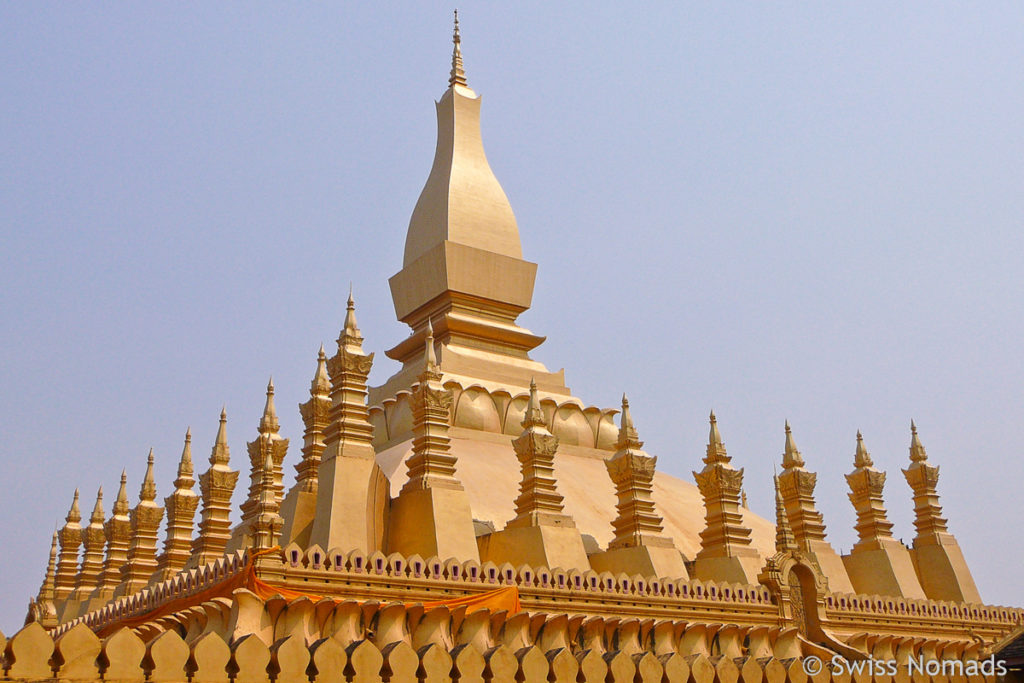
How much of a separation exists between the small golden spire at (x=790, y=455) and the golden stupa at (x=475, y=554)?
2.0 inches

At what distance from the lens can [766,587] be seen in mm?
16234

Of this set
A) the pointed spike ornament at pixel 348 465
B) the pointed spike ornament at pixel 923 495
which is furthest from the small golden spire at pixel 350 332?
the pointed spike ornament at pixel 923 495

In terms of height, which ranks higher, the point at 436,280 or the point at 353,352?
the point at 436,280

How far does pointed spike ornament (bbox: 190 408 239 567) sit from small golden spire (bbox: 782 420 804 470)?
10.9 metres

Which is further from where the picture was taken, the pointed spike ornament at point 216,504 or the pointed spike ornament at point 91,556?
the pointed spike ornament at point 91,556

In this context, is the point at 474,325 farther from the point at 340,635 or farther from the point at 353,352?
the point at 340,635

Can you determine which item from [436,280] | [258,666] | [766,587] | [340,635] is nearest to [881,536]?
[766,587]

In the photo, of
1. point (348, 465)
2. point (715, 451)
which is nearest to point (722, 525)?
point (715, 451)

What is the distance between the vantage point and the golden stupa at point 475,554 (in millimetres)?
9727

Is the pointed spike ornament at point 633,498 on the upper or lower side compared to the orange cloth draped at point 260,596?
upper

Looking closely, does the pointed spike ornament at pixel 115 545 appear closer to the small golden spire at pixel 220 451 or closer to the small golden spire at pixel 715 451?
the small golden spire at pixel 220 451

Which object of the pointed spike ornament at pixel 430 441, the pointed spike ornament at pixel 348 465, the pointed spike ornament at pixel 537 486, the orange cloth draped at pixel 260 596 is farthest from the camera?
the pointed spike ornament at pixel 537 486

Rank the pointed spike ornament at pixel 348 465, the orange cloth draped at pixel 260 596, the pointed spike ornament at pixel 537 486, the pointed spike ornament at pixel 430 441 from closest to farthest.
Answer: the orange cloth draped at pixel 260 596, the pointed spike ornament at pixel 348 465, the pointed spike ornament at pixel 430 441, the pointed spike ornament at pixel 537 486

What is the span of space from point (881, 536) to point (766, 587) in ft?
18.7
